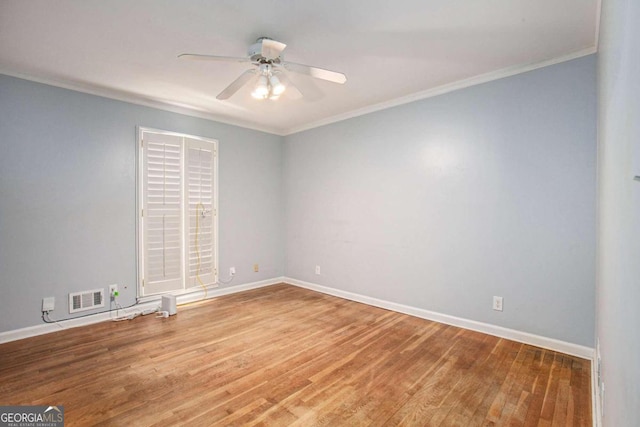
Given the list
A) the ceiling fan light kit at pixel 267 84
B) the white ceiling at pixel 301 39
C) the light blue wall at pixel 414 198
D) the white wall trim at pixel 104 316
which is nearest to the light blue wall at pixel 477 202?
the light blue wall at pixel 414 198

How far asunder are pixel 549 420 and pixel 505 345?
3.27 ft

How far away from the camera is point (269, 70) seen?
2.40 m

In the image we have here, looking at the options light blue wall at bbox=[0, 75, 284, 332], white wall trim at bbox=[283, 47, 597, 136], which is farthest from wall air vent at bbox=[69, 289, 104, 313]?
white wall trim at bbox=[283, 47, 597, 136]

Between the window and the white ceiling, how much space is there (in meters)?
0.79

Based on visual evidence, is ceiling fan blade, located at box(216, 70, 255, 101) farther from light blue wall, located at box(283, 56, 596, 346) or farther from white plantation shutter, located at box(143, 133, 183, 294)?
light blue wall, located at box(283, 56, 596, 346)

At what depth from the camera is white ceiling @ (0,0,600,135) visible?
2.01 meters

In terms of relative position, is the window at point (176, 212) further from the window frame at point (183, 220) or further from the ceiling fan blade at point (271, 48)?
the ceiling fan blade at point (271, 48)

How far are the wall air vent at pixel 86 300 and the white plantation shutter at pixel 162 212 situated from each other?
46 cm

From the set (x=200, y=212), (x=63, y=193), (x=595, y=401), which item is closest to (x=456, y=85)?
(x=595, y=401)

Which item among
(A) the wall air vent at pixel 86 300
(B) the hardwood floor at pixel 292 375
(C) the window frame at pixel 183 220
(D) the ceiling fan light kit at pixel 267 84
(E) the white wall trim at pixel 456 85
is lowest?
(B) the hardwood floor at pixel 292 375

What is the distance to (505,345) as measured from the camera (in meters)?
2.75

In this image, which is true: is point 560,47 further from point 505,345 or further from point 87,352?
point 87,352

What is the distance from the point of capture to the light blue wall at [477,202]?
2.54 m

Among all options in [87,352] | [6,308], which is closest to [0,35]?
[6,308]
